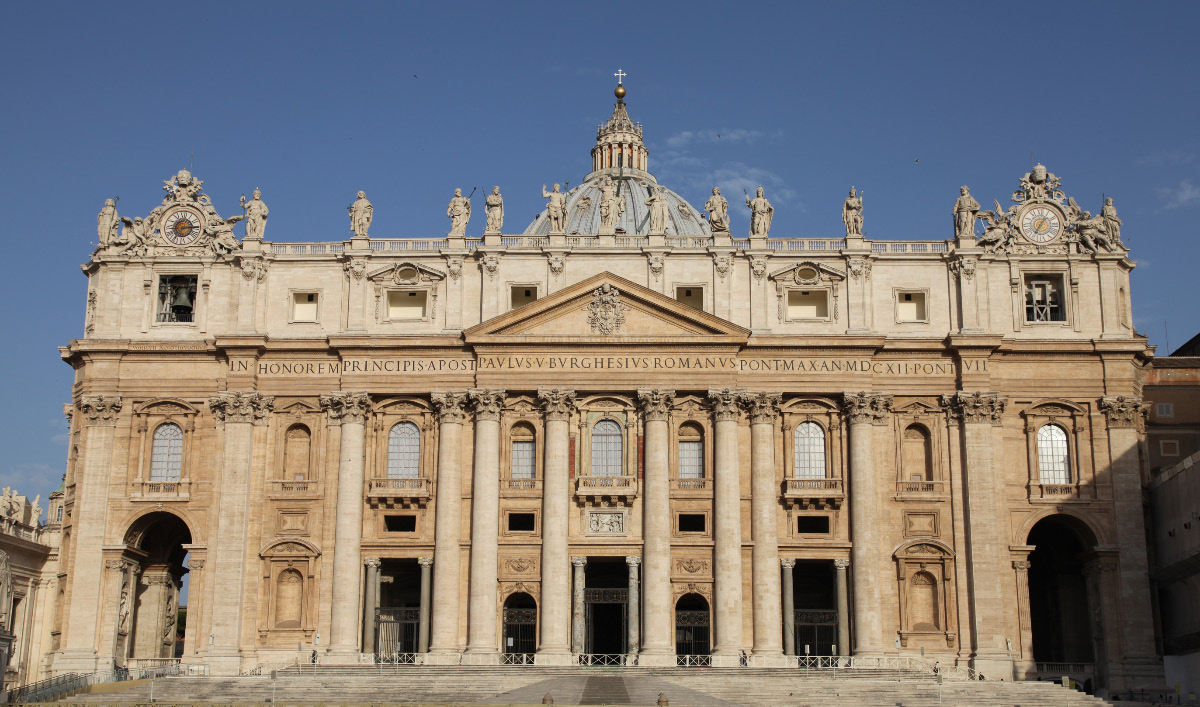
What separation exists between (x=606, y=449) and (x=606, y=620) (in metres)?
8.09

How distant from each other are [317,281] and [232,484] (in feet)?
32.3

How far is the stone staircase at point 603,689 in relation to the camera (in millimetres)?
51562

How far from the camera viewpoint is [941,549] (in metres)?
62.2

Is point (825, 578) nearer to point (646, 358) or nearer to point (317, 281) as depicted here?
point (646, 358)

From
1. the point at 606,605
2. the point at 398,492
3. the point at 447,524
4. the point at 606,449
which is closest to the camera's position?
the point at 447,524

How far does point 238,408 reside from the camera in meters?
63.3

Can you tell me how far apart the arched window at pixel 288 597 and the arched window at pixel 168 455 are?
22.7ft

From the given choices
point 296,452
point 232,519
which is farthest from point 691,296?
point 232,519

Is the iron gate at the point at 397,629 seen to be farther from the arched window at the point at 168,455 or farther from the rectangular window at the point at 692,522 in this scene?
the rectangular window at the point at 692,522

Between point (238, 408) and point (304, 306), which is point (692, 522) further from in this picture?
point (238, 408)

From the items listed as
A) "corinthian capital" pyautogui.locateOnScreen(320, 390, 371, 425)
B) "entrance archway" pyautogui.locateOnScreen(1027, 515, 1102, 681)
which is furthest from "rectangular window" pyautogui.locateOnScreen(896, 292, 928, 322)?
"corinthian capital" pyautogui.locateOnScreen(320, 390, 371, 425)

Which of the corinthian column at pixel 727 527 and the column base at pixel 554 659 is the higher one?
the corinthian column at pixel 727 527

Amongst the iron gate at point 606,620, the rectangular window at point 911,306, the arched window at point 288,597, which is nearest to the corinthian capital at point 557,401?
the iron gate at point 606,620

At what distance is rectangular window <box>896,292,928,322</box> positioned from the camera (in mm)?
65312
